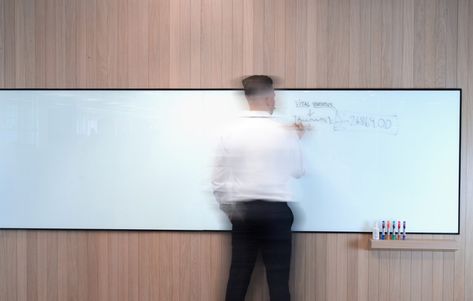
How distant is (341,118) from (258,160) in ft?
2.22

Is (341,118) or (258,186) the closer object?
(258,186)

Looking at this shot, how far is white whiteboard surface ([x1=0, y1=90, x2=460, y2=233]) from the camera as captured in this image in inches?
100.0

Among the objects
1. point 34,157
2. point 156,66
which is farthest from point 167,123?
point 34,157

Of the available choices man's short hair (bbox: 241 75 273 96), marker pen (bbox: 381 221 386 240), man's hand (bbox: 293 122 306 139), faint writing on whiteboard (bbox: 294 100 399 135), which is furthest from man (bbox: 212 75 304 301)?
marker pen (bbox: 381 221 386 240)

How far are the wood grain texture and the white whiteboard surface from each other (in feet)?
0.27

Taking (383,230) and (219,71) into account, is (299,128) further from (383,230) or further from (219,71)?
(383,230)

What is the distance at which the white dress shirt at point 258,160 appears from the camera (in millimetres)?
2223

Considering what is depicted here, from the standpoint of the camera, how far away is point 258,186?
222 centimetres

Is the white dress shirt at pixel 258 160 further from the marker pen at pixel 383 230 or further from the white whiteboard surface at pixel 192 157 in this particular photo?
the marker pen at pixel 383 230

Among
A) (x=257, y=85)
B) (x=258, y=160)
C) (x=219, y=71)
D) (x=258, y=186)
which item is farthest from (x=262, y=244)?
(x=219, y=71)

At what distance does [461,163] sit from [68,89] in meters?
2.51

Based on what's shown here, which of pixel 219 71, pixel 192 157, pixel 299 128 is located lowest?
pixel 192 157

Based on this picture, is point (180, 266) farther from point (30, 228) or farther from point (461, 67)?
point (461, 67)

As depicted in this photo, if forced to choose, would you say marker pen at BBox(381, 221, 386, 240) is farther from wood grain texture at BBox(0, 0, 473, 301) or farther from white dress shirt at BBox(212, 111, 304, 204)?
white dress shirt at BBox(212, 111, 304, 204)
